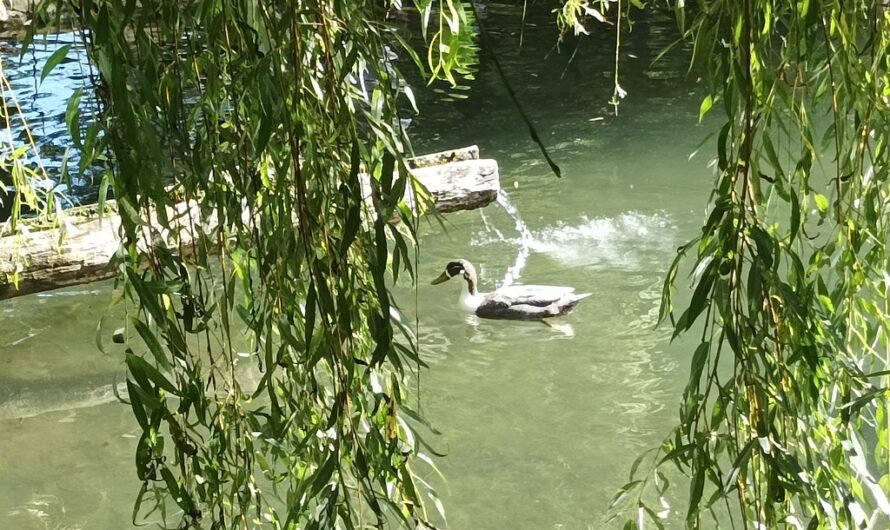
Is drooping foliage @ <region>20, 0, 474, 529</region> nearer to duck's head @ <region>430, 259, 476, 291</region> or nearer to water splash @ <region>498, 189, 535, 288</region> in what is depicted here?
duck's head @ <region>430, 259, 476, 291</region>

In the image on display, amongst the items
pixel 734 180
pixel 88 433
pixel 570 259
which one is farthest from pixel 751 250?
pixel 570 259

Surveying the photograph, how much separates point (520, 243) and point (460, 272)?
2.63 feet

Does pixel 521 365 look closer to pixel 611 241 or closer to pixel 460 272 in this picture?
pixel 460 272

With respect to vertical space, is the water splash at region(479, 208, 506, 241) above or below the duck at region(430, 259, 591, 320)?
below

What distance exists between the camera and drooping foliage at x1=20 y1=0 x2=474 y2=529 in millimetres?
1018

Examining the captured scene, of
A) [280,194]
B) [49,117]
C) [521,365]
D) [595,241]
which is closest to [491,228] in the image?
[595,241]

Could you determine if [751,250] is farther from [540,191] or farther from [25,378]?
[540,191]

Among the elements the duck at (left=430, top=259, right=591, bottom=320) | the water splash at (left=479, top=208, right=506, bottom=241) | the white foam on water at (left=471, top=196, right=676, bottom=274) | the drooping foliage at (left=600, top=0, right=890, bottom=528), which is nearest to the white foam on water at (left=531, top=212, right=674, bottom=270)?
the white foam on water at (left=471, top=196, right=676, bottom=274)

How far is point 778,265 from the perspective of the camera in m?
1.07

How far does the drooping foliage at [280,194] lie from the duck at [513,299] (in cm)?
325

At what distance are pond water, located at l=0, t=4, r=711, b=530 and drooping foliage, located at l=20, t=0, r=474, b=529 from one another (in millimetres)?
1582

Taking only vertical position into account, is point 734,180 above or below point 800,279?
above

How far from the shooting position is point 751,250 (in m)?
1.02

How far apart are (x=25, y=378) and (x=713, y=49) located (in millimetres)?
3578
